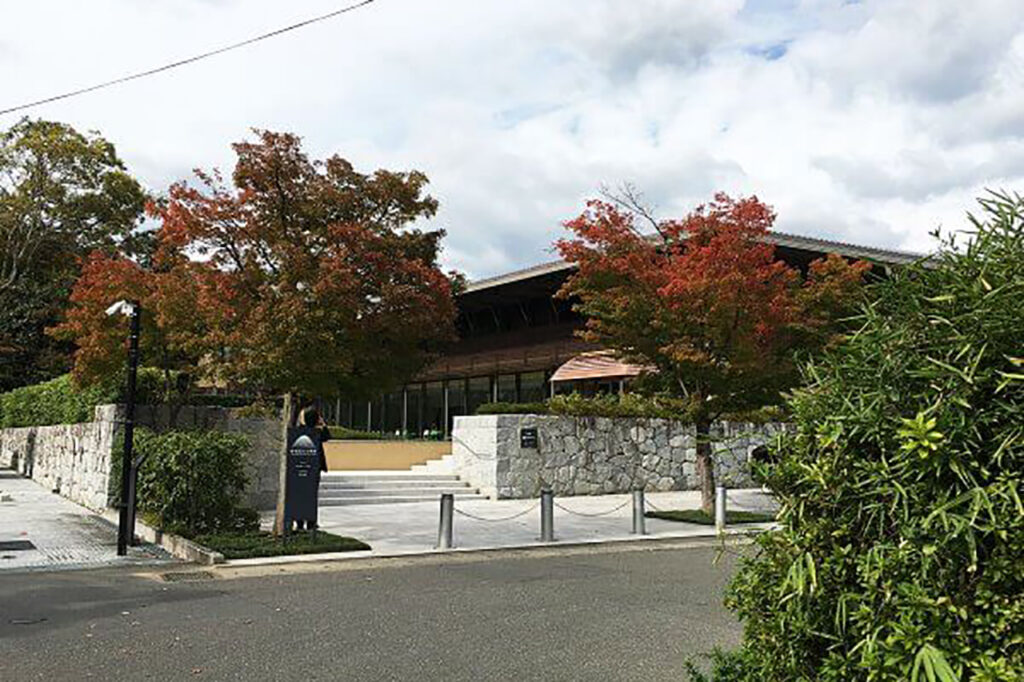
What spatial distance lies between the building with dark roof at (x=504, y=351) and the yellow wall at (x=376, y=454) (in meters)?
2.08

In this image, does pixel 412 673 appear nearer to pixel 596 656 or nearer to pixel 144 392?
pixel 596 656

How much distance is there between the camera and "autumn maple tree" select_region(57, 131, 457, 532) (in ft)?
38.9

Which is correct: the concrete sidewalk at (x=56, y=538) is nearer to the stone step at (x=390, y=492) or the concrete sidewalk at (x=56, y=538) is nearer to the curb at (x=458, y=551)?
the curb at (x=458, y=551)

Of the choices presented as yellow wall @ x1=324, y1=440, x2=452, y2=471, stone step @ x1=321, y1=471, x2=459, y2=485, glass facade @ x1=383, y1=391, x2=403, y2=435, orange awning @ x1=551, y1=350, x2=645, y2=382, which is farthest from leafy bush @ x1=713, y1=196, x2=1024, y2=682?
glass facade @ x1=383, y1=391, x2=403, y2=435

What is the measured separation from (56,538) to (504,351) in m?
21.2

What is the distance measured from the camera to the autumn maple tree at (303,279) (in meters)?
11.9

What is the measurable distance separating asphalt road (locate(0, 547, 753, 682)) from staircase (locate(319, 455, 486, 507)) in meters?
8.13

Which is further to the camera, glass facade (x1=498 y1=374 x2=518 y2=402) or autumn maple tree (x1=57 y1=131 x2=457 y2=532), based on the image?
glass facade (x1=498 y1=374 x2=518 y2=402)

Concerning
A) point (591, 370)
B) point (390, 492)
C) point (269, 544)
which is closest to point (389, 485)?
point (390, 492)

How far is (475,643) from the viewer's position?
677cm

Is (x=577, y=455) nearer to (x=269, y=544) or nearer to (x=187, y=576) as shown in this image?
(x=269, y=544)

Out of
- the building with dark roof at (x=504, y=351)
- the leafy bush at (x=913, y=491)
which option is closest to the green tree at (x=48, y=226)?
the building with dark roof at (x=504, y=351)

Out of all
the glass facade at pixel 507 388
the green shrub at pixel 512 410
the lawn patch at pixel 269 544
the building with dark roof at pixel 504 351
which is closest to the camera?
the lawn patch at pixel 269 544

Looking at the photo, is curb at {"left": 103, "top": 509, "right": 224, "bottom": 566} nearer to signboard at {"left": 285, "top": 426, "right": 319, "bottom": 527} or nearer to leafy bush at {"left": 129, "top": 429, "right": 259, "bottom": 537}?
leafy bush at {"left": 129, "top": 429, "right": 259, "bottom": 537}
